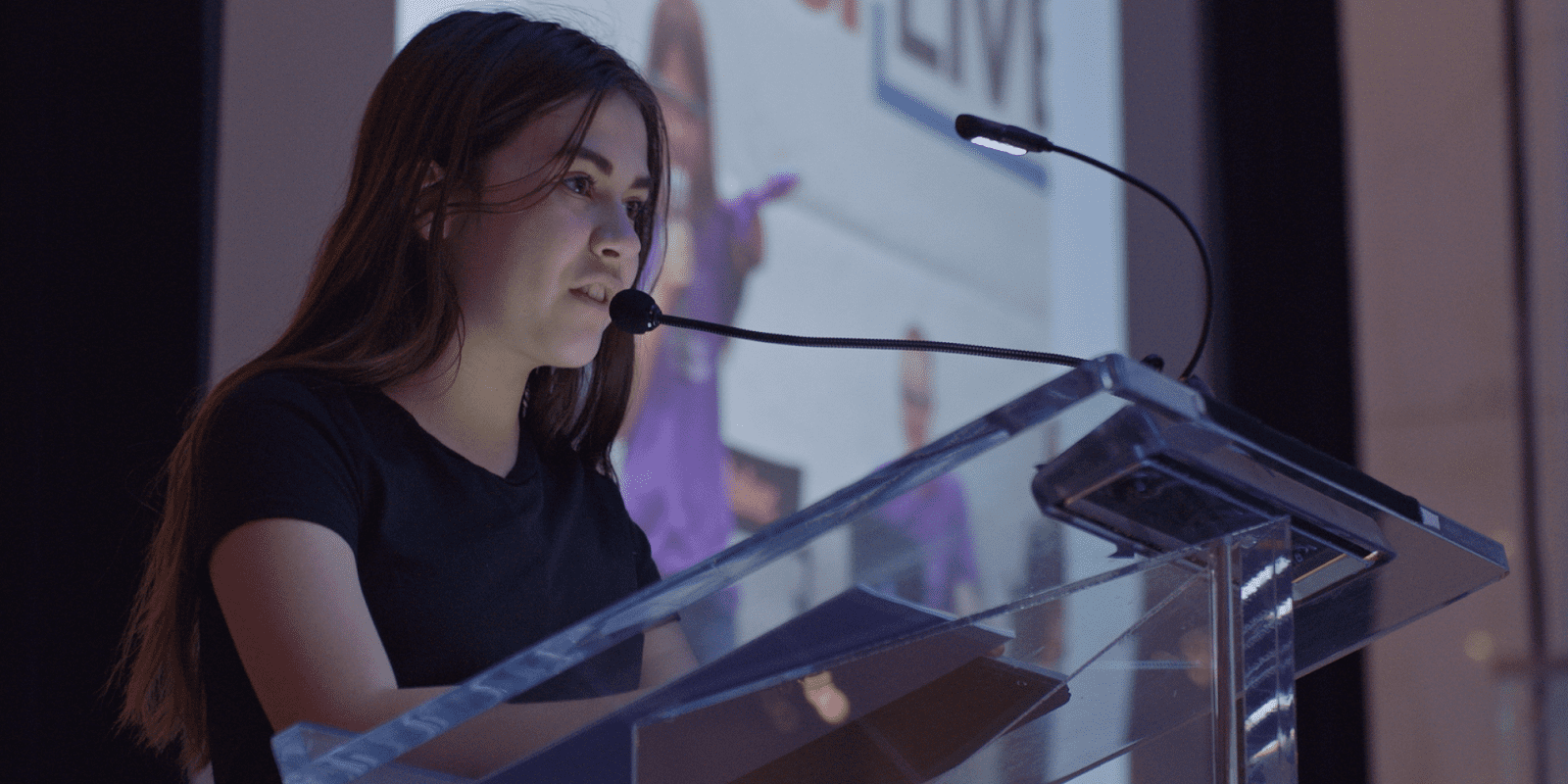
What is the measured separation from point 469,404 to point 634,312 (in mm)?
232

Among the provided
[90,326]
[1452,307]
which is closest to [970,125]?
[90,326]

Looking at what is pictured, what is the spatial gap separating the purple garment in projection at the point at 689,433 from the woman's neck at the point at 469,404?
77cm

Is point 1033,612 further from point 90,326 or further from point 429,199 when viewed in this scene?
point 90,326

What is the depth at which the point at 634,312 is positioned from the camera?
1.18 m

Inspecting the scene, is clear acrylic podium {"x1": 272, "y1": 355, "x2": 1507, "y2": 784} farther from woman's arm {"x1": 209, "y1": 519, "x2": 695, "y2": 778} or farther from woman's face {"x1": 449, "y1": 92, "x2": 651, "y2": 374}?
woman's face {"x1": 449, "y1": 92, "x2": 651, "y2": 374}

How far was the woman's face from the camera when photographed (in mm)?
1271

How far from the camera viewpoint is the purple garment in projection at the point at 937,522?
591 millimetres

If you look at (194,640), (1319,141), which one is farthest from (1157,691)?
(1319,141)

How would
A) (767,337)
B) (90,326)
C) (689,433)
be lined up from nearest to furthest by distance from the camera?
(767,337)
(90,326)
(689,433)

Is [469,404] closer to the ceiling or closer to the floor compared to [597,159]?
closer to the floor

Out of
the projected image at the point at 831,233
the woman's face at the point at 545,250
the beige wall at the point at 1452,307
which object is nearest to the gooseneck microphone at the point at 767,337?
the woman's face at the point at 545,250

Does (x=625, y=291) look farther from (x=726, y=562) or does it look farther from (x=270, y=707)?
(x=726, y=562)

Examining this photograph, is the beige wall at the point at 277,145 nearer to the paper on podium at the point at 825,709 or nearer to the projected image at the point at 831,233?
the projected image at the point at 831,233

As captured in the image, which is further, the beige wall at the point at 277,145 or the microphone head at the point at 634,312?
the beige wall at the point at 277,145
